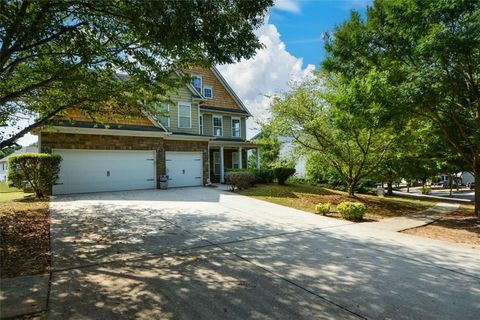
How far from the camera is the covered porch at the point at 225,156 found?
74.1ft

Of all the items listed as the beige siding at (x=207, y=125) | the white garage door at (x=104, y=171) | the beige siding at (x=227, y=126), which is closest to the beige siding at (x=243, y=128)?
the beige siding at (x=227, y=126)

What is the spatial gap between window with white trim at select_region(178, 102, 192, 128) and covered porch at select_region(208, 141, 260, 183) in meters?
2.46

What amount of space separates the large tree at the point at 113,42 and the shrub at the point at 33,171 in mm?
3214

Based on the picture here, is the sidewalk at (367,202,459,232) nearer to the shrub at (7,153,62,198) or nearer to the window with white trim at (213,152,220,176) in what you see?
the shrub at (7,153,62,198)

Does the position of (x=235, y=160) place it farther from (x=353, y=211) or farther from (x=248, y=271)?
(x=248, y=271)

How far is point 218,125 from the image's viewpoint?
24.0 m

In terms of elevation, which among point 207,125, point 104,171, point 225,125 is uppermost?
point 225,125

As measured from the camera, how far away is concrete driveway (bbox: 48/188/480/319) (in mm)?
3713

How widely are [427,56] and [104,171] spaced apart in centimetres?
1445

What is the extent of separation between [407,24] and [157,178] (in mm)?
13564

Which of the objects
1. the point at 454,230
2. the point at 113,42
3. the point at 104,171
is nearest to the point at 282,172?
the point at 454,230

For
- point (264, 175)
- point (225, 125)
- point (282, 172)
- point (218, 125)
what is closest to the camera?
point (282, 172)

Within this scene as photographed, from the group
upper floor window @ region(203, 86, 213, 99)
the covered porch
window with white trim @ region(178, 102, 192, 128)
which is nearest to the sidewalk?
the covered porch

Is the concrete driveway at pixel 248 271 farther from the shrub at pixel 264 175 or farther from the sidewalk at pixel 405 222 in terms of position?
the shrub at pixel 264 175
